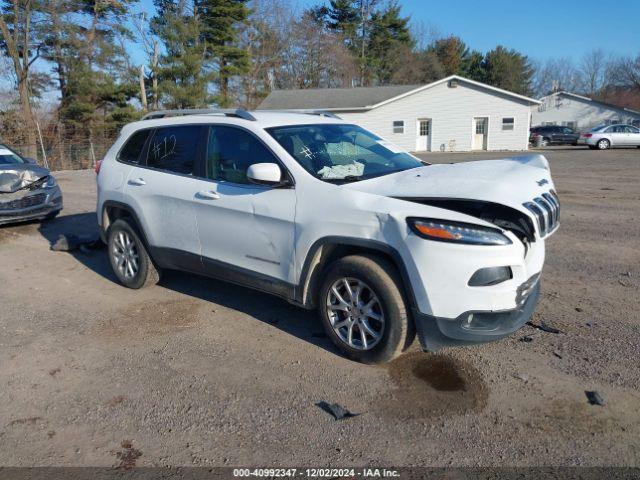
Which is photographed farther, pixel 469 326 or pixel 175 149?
pixel 175 149

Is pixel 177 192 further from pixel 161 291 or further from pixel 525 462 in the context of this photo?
pixel 525 462

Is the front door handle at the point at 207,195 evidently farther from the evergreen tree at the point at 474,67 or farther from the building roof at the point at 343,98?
the evergreen tree at the point at 474,67

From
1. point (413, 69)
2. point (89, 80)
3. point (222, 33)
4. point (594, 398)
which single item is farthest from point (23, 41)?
point (413, 69)

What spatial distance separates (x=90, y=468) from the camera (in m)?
2.85

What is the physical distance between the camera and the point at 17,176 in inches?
357

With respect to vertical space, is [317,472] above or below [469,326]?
below

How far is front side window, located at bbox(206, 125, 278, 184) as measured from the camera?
440 centimetres

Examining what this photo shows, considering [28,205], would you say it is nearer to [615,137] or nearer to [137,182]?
[137,182]

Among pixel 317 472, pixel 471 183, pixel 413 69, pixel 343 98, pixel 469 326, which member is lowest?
pixel 317 472

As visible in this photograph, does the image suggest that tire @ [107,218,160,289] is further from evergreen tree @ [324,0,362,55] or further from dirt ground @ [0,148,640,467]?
evergreen tree @ [324,0,362,55]

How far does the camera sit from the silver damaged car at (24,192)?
887cm

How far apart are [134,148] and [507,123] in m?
34.4

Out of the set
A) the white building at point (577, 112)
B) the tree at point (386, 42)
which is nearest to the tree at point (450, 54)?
the tree at point (386, 42)

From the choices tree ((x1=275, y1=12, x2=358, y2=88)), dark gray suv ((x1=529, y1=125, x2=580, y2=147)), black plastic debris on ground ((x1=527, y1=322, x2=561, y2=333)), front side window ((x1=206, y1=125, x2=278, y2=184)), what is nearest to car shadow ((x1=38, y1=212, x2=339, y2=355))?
front side window ((x1=206, y1=125, x2=278, y2=184))
